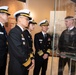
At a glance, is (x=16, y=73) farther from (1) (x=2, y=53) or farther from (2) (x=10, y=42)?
(1) (x=2, y=53)

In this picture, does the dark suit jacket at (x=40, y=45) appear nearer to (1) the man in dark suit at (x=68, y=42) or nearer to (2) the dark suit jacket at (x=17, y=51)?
(1) the man in dark suit at (x=68, y=42)

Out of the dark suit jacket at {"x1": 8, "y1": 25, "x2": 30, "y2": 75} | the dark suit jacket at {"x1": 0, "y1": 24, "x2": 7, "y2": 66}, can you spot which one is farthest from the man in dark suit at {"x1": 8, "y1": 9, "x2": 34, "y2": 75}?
the dark suit jacket at {"x1": 0, "y1": 24, "x2": 7, "y2": 66}

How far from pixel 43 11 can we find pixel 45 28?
3252 millimetres

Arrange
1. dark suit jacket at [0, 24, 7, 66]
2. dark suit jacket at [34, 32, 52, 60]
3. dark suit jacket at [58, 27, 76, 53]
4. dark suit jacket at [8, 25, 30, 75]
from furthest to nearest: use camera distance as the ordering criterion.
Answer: dark suit jacket at [34, 32, 52, 60] < dark suit jacket at [0, 24, 7, 66] < dark suit jacket at [58, 27, 76, 53] < dark suit jacket at [8, 25, 30, 75]

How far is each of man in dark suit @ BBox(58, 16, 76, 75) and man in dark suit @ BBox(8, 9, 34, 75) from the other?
491mm

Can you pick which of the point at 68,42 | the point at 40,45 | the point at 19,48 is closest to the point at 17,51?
the point at 19,48

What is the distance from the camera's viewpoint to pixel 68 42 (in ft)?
8.61

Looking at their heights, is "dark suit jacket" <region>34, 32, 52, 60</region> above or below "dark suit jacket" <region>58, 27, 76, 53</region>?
below

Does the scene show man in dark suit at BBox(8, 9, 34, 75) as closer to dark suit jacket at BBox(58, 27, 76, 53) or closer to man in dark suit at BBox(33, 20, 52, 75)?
dark suit jacket at BBox(58, 27, 76, 53)

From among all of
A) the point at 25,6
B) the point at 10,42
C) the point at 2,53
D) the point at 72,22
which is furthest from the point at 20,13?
the point at 25,6

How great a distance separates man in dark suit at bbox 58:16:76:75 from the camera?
248cm

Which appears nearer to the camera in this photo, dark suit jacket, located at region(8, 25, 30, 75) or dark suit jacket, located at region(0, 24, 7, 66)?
dark suit jacket, located at region(8, 25, 30, 75)

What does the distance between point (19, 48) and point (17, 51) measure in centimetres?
4

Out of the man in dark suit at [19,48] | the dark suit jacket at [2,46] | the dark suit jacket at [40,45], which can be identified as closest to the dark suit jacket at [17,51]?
the man in dark suit at [19,48]
